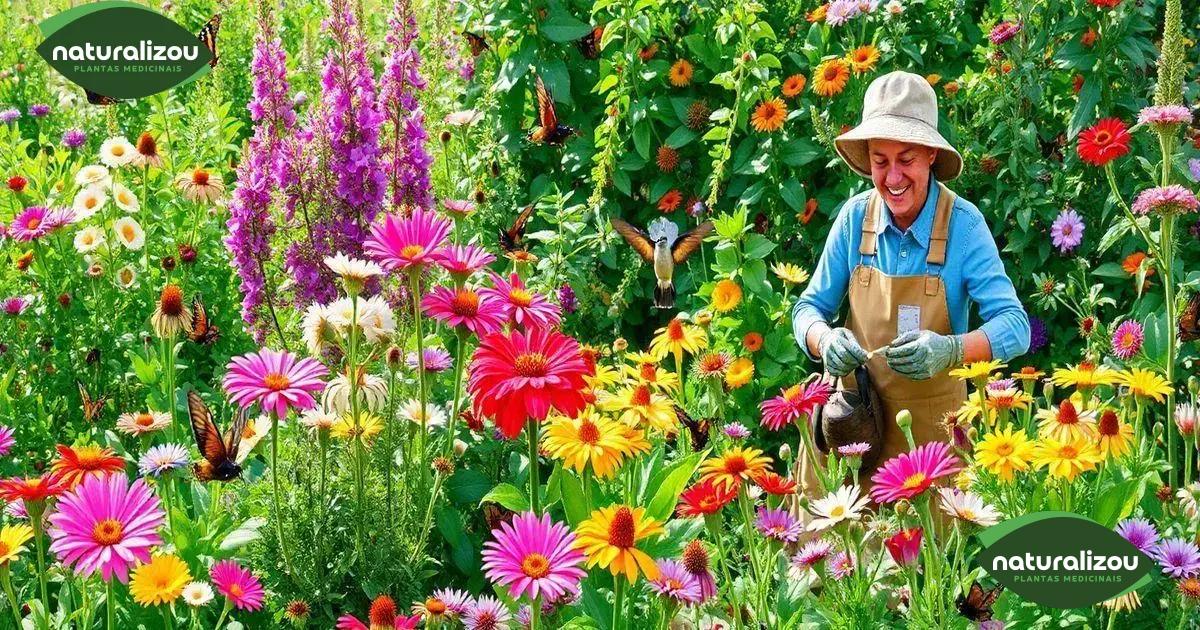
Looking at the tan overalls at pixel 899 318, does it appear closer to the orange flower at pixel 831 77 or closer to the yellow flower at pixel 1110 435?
the yellow flower at pixel 1110 435

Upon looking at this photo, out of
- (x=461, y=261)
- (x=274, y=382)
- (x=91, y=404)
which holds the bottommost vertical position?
(x=91, y=404)

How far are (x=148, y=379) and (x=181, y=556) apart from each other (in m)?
0.78

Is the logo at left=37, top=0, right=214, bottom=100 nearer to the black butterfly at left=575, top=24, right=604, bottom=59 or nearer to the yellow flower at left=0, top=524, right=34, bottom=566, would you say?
the black butterfly at left=575, top=24, right=604, bottom=59

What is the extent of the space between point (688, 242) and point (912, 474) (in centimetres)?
147

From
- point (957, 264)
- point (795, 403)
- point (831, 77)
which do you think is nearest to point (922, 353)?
point (957, 264)

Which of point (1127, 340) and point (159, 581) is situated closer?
point (159, 581)

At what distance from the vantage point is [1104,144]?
267 cm

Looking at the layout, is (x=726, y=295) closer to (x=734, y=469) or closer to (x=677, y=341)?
(x=677, y=341)

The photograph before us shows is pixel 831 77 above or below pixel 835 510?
above

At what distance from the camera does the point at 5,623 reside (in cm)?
197

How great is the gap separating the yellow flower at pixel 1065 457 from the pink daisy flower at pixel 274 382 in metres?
1.01

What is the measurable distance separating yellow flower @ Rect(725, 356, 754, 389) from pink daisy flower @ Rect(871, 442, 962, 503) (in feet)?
2.44

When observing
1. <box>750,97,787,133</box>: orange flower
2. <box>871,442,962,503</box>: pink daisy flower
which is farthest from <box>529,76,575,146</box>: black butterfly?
<box>871,442,962,503</box>: pink daisy flower

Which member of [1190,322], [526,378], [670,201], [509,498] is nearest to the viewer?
[526,378]
